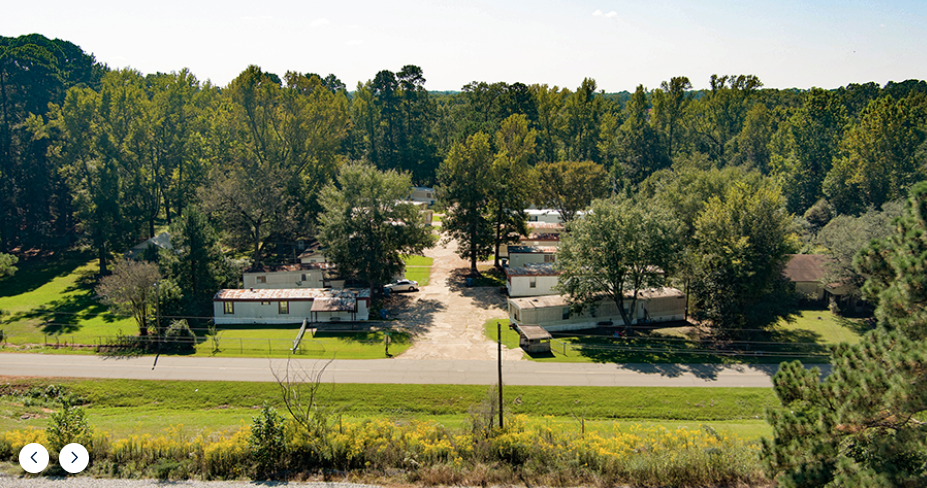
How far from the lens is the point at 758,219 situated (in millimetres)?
34250

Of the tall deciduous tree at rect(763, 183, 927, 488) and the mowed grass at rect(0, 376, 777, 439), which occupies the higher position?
the tall deciduous tree at rect(763, 183, 927, 488)

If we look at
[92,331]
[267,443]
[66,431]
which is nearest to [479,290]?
[92,331]

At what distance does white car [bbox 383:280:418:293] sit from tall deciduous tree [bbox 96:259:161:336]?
17.9m

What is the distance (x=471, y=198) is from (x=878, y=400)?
1548 inches

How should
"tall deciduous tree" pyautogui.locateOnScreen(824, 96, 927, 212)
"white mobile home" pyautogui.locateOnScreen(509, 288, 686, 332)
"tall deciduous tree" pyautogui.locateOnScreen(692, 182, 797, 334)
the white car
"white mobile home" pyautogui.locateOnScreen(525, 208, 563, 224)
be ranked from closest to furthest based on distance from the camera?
"tall deciduous tree" pyautogui.locateOnScreen(692, 182, 797, 334), "white mobile home" pyautogui.locateOnScreen(509, 288, 686, 332), the white car, "tall deciduous tree" pyautogui.locateOnScreen(824, 96, 927, 212), "white mobile home" pyautogui.locateOnScreen(525, 208, 563, 224)

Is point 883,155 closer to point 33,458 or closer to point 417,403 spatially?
point 417,403

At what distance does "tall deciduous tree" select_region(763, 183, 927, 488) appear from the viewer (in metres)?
11.4

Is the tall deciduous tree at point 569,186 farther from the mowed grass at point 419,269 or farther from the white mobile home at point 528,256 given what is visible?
the mowed grass at point 419,269

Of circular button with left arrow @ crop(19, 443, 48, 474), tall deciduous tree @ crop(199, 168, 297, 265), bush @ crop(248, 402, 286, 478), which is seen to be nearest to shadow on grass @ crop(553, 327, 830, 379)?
bush @ crop(248, 402, 286, 478)

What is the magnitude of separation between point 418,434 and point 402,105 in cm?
8436

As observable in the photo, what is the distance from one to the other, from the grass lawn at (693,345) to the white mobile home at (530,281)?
5509 mm

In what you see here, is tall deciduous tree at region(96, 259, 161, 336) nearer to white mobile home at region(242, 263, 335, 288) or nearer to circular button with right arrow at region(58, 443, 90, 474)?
white mobile home at region(242, 263, 335, 288)

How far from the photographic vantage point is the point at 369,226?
41.8 m

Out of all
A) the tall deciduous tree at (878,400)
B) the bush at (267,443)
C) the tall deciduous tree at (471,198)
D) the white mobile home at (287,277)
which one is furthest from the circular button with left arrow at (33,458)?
the tall deciduous tree at (471,198)
